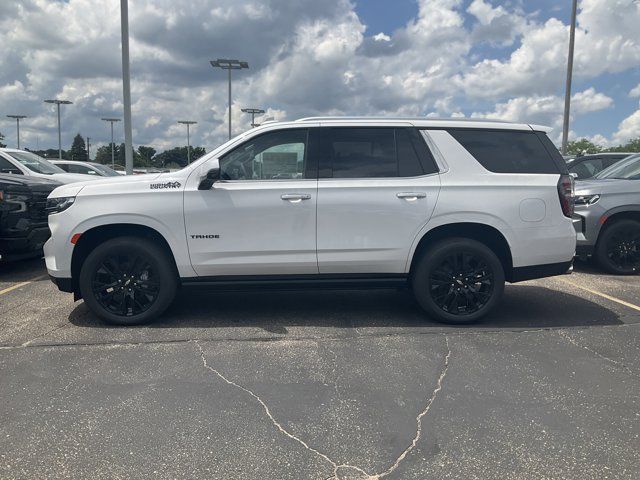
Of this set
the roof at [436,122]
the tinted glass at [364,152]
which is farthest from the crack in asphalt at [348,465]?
the roof at [436,122]

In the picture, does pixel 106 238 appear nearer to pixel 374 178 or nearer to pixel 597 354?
pixel 374 178

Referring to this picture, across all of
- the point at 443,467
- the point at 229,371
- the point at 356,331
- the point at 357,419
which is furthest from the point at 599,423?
the point at 229,371

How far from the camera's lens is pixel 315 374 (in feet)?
12.8

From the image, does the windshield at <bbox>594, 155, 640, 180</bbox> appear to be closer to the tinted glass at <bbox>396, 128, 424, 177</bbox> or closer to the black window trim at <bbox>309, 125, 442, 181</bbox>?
the black window trim at <bbox>309, 125, 442, 181</bbox>

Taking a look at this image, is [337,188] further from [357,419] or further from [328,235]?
[357,419]

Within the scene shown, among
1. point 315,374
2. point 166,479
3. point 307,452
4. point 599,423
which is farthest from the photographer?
point 315,374

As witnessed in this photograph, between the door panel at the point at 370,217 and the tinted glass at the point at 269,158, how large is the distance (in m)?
0.34

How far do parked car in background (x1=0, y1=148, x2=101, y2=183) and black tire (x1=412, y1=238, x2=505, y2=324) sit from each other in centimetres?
772

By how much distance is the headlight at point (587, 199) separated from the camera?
24.6 ft

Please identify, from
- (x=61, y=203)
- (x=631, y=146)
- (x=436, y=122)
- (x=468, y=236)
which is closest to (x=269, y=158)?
(x=436, y=122)

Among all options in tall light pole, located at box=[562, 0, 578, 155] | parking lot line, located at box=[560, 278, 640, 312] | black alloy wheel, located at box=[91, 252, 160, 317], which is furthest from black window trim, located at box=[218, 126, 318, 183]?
tall light pole, located at box=[562, 0, 578, 155]

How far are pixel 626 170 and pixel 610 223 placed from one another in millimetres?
1196

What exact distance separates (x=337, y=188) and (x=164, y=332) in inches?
82.4

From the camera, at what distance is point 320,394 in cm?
357
